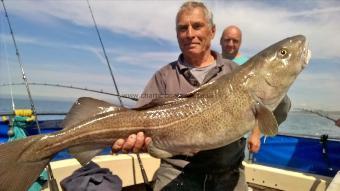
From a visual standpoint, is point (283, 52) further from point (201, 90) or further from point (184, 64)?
point (184, 64)

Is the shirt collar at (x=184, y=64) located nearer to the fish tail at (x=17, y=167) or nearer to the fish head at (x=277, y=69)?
the fish head at (x=277, y=69)

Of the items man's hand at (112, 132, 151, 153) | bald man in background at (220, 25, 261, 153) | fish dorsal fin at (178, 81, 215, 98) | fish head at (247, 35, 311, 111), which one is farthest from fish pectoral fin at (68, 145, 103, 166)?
bald man in background at (220, 25, 261, 153)

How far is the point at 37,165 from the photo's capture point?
3.20 meters

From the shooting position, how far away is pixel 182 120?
3342 millimetres

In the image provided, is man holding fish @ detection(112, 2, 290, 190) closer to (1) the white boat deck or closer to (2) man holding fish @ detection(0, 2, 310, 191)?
(2) man holding fish @ detection(0, 2, 310, 191)

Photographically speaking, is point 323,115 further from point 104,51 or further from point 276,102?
point 104,51

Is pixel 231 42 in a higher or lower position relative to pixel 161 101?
higher

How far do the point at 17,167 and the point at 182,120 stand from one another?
1.52 meters

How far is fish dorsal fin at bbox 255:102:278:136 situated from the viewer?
10.8 feet

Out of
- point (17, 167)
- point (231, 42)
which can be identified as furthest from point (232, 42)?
point (17, 167)

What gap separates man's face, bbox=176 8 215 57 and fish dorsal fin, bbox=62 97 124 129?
1.07m

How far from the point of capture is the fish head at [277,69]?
3412mm

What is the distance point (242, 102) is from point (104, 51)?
506 centimetres

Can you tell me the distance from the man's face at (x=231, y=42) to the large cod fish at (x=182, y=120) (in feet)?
12.4
